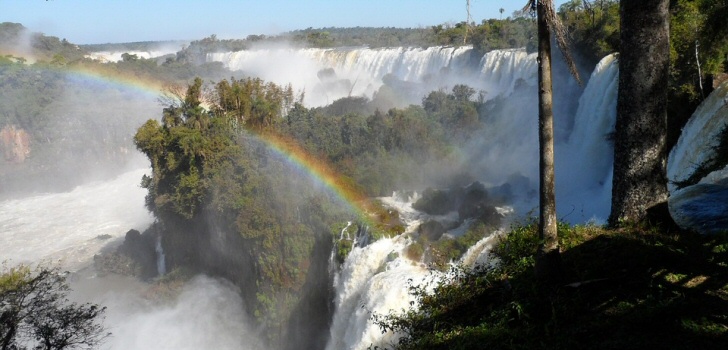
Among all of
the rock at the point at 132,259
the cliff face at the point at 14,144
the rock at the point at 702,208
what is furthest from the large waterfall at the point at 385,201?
the cliff face at the point at 14,144

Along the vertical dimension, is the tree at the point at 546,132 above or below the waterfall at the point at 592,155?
above

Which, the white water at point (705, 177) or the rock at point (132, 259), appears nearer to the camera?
the white water at point (705, 177)

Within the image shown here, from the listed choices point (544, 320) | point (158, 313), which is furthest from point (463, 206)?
point (544, 320)

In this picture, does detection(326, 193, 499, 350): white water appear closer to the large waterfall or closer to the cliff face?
the large waterfall

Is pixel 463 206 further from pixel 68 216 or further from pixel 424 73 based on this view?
pixel 68 216

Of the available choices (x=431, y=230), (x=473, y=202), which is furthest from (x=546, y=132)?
(x=473, y=202)

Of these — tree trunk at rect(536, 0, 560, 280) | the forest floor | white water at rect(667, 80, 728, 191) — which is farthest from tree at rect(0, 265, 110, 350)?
white water at rect(667, 80, 728, 191)

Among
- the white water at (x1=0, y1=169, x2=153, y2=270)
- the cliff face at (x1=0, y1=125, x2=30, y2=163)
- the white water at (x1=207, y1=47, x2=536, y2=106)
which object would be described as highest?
the white water at (x1=207, y1=47, x2=536, y2=106)

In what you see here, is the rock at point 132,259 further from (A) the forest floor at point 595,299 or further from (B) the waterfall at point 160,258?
(A) the forest floor at point 595,299
